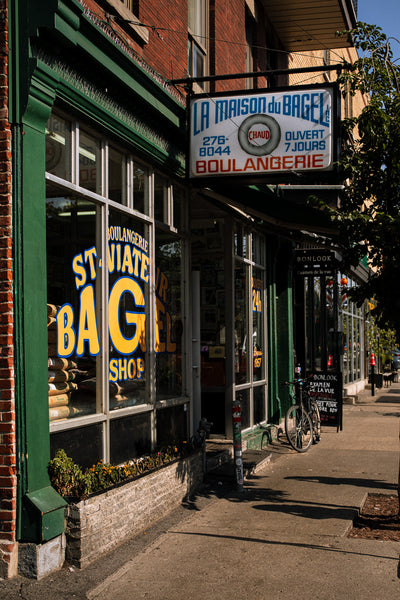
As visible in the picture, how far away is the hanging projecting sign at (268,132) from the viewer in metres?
8.17

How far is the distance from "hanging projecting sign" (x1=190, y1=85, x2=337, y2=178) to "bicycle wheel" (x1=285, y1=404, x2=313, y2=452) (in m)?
4.87

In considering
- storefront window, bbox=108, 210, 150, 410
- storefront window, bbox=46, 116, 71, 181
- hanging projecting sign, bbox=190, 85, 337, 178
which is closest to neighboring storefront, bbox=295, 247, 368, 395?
hanging projecting sign, bbox=190, 85, 337, 178

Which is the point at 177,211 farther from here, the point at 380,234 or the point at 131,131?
the point at 380,234

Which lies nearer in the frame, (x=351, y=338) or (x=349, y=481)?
(x=349, y=481)

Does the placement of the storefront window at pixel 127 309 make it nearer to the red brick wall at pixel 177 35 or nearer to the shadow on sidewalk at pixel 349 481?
the red brick wall at pixel 177 35

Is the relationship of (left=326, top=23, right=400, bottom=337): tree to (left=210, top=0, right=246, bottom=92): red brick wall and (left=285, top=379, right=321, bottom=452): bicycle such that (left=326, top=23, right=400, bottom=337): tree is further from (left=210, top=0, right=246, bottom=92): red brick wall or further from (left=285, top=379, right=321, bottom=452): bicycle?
(left=285, top=379, right=321, bottom=452): bicycle

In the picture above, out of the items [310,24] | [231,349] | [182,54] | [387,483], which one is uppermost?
[310,24]

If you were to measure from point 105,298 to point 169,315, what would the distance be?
6.84 feet

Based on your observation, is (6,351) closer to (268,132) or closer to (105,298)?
(105,298)

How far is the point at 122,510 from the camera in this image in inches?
244

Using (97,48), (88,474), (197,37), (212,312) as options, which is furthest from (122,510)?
(197,37)

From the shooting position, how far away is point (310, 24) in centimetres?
1444

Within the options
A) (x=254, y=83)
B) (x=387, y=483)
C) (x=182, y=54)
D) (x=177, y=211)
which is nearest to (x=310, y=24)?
(x=254, y=83)

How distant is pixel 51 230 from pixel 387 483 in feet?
18.6
